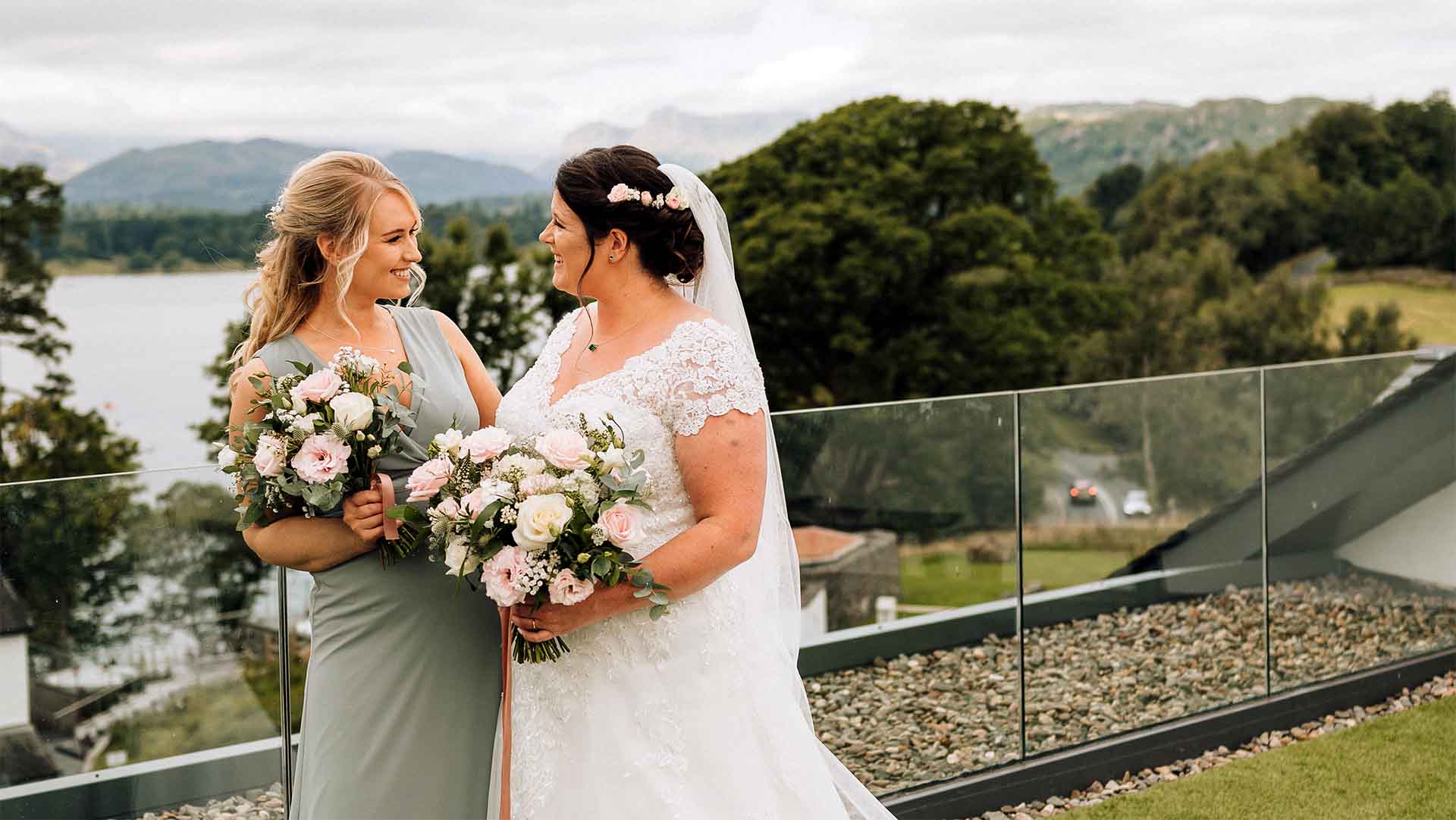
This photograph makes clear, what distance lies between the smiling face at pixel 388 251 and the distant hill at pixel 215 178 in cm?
2739

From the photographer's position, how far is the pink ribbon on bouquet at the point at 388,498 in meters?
2.40

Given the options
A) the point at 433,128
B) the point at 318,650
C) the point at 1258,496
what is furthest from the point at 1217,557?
the point at 433,128

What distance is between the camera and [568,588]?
225 cm

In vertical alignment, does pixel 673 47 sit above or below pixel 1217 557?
above

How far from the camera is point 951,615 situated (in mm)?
4855

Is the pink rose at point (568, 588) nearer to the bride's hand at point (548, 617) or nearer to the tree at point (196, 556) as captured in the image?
the bride's hand at point (548, 617)

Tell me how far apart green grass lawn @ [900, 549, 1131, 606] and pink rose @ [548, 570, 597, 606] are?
284cm

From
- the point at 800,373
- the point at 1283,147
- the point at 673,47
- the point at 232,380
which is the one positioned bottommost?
the point at 800,373

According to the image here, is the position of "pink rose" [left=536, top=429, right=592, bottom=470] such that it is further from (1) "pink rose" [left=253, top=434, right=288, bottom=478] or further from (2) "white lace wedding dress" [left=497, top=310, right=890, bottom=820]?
(1) "pink rose" [left=253, top=434, right=288, bottom=478]

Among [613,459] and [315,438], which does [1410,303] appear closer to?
[613,459]

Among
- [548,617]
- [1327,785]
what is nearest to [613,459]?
[548,617]

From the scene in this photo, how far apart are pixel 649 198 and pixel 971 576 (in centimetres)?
282

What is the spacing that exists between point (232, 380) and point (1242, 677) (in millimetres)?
4404

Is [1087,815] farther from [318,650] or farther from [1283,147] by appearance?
[1283,147]
